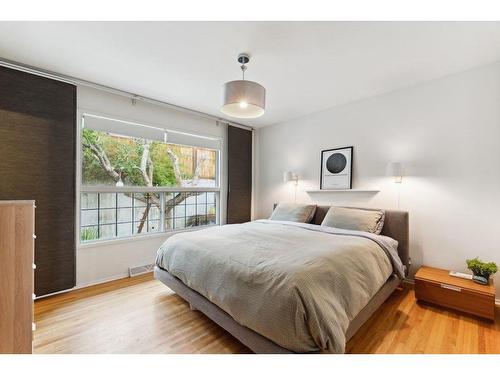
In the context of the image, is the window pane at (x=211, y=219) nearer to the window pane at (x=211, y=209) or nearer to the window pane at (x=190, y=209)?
the window pane at (x=211, y=209)

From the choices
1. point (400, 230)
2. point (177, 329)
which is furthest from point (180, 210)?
point (400, 230)

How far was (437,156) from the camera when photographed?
249 cm

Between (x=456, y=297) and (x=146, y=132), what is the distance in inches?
154

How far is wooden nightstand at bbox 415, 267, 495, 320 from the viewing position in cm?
186

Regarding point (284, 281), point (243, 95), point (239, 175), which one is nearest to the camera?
point (284, 281)

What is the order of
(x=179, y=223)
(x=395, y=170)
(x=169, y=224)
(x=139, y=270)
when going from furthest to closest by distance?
(x=179, y=223)
(x=169, y=224)
(x=139, y=270)
(x=395, y=170)

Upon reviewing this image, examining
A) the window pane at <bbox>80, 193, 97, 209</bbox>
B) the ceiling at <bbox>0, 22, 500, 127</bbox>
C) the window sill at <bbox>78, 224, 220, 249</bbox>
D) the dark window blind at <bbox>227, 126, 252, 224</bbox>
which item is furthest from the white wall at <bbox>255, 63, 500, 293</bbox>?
the window pane at <bbox>80, 193, 97, 209</bbox>

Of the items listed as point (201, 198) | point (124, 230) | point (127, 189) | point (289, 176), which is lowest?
point (124, 230)

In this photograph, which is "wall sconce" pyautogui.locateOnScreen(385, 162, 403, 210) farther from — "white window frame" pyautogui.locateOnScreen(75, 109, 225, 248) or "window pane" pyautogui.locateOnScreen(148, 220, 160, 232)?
"window pane" pyautogui.locateOnScreen(148, 220, 160, 232)

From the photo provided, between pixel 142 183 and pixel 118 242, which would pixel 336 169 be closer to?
→ pixel 142 183

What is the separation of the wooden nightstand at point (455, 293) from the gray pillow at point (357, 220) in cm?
62

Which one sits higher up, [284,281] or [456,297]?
[284,281]
